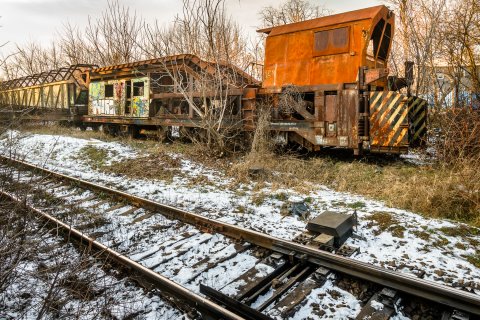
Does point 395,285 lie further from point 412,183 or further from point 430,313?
point 412,183

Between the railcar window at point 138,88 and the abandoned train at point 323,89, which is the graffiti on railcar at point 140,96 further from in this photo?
the abandoned train at point 323,89

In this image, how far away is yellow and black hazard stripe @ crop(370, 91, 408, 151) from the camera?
23.5 feet

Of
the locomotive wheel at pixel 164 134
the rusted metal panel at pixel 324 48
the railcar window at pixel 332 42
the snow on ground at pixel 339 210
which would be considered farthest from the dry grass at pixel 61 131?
the railcar window at pixel 332 42

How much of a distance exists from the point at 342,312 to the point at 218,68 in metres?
7.13

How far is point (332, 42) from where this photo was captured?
8055 mm

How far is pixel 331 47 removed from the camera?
808cm

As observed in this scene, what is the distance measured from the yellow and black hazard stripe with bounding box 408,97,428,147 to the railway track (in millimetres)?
6045

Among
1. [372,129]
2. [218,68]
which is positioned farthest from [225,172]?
[372,129]

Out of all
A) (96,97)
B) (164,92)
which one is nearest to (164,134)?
(164,92)

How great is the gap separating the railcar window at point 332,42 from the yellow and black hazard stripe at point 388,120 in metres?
1.43

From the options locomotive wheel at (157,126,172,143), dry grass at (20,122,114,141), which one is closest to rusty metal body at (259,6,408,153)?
locomotive wheel at (157,126,172,143)

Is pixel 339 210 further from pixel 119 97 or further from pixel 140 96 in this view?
pixel 119 97

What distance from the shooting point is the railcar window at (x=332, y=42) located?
7875 millimetres

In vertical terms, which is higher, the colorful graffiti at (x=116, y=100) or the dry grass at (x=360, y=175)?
the colorful graffiti at (x=116, y=100)
